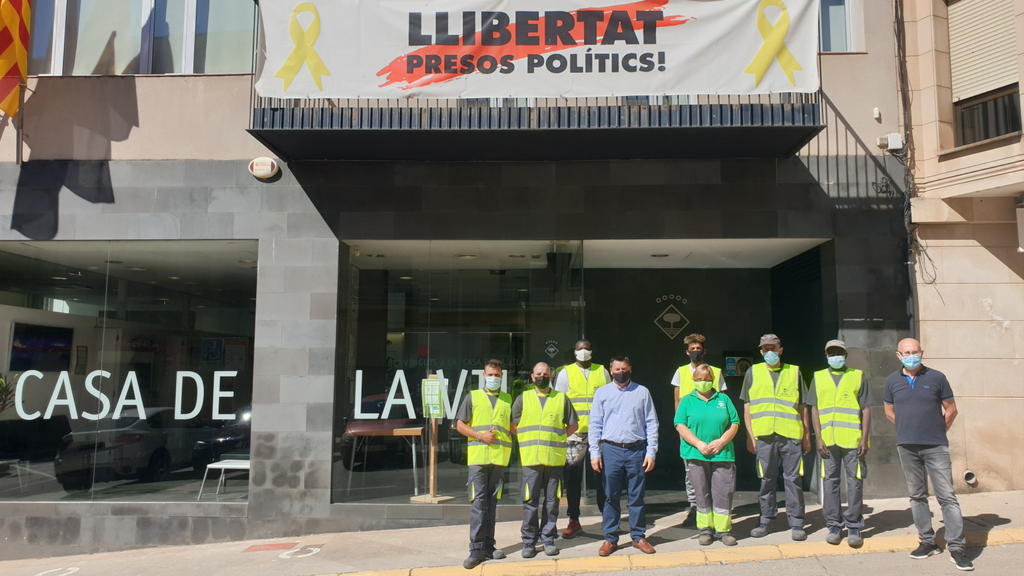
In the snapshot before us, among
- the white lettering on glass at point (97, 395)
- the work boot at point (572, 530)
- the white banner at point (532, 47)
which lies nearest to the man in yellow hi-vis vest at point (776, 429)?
the work boot at point (572, 530)

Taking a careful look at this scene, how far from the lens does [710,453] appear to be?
22.7ft

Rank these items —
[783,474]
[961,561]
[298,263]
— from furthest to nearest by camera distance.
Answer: [298,263]
[783,474]
[961,561]

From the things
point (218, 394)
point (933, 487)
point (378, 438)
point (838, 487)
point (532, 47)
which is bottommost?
point (838, 487)

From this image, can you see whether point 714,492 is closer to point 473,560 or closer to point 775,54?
point 473,560

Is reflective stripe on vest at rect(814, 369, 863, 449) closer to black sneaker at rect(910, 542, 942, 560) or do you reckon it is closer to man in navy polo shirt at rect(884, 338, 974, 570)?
man in navy polo shirt at rect(884, 338, 974, 570)

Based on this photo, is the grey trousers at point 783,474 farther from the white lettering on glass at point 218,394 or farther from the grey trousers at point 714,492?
the white lettering on glass at point 218,394

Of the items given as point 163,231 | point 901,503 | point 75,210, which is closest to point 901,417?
point 901,503

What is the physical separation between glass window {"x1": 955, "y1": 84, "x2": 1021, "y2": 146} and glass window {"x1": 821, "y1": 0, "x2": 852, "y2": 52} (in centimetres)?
165

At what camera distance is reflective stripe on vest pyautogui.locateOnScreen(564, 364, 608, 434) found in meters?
7.84

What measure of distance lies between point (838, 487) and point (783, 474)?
532 millimetres

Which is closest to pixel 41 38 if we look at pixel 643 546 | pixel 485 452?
pixel 485 452

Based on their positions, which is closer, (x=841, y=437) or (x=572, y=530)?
(x=841, y=437)

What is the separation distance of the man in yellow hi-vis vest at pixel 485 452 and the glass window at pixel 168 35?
640cm

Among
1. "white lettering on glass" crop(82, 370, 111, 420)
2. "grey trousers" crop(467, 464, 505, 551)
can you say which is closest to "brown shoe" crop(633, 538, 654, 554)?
"grey trousers" crop(467, 464, 505, 551)
